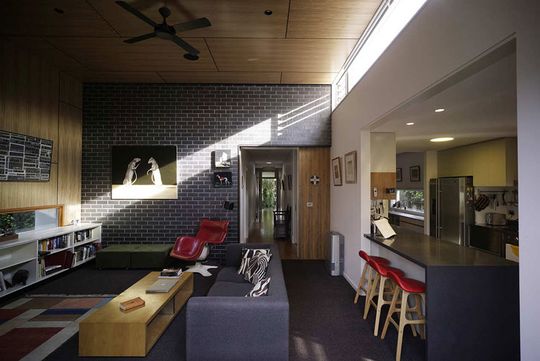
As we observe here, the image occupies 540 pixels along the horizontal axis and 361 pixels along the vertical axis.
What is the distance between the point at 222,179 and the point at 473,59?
14.3ft

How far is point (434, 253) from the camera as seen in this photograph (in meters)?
2.64

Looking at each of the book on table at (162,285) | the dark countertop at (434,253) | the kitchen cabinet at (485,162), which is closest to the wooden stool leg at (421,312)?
the dark countertop at (434,253)

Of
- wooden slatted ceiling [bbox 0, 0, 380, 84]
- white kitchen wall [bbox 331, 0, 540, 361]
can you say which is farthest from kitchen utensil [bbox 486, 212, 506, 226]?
wooden slatted ceiling [bbox 0, 0, 380, 84]

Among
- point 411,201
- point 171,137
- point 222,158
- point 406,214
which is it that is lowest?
point 406,214

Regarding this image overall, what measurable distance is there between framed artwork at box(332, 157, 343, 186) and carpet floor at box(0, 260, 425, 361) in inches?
63.3

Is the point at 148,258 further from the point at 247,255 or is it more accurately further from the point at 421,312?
the point at 421,312

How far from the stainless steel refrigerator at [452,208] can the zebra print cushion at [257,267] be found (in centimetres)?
453

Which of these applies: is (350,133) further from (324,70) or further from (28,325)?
(28,325)

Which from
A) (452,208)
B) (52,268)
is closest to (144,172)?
(52,268)

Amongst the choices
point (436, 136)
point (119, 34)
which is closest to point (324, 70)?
point (436, 136)

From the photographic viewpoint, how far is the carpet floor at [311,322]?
246 cm

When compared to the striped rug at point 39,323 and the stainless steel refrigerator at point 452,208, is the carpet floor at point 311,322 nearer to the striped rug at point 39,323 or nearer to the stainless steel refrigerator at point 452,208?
the striped rug at point 39,323

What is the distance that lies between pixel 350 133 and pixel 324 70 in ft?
4.53

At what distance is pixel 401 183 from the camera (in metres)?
7.73
